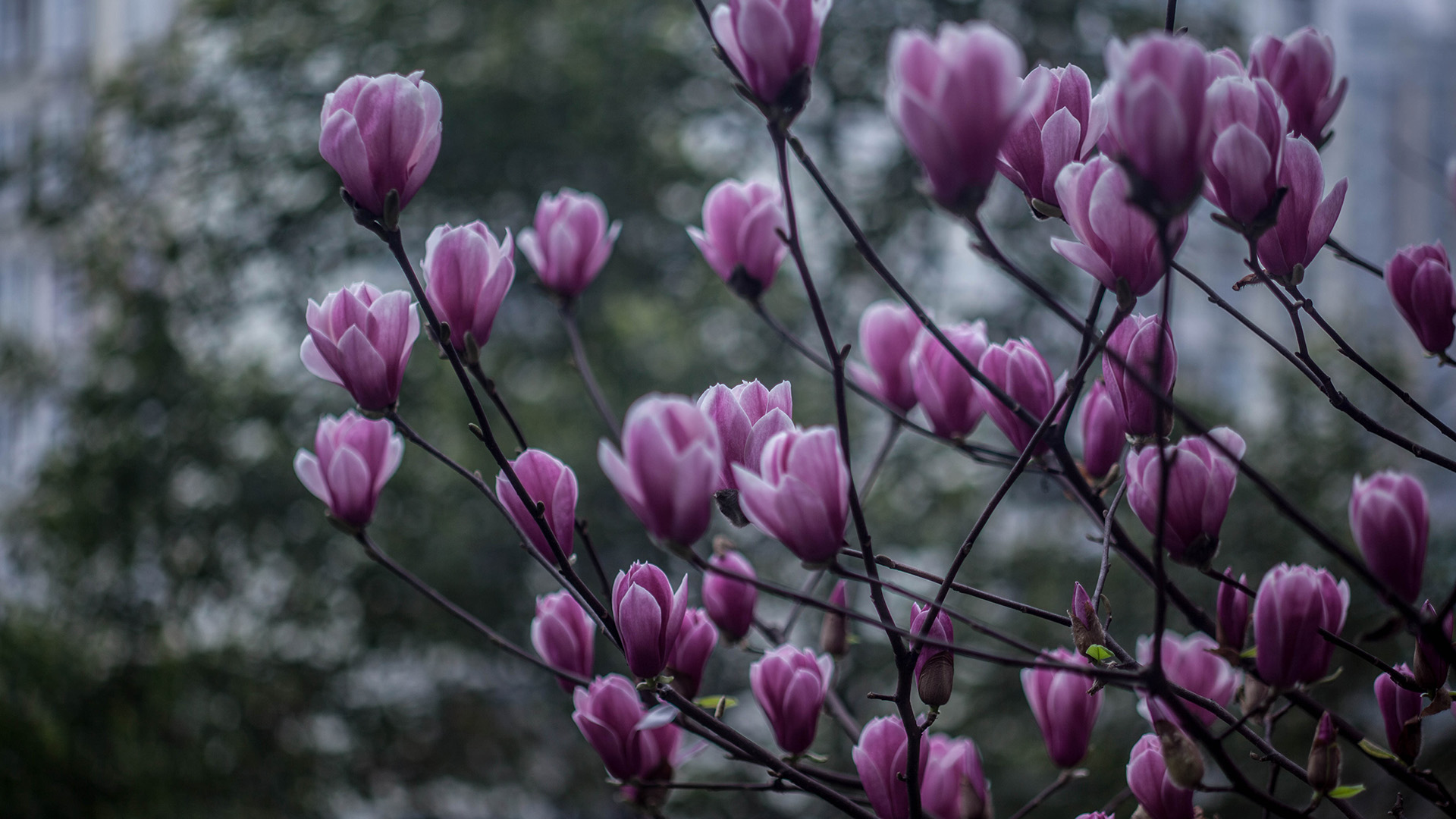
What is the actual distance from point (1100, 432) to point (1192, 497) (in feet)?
0.28

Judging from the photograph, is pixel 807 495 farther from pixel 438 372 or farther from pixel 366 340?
pixel 438 372

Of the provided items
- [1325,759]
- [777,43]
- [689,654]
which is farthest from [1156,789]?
[777,43]

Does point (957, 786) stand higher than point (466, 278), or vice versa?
point (466, 278)

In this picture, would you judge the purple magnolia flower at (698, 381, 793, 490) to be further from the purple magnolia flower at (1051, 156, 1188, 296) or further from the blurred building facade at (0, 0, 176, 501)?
the blurred building facade at (0, 0, 176, 501)

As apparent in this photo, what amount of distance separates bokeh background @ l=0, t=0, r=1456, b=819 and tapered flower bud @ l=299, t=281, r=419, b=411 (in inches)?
85.2

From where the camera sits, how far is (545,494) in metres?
0.36

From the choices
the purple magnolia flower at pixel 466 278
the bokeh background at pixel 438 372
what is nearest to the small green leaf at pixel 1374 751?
the purple magnolia flower at pixel 466 278

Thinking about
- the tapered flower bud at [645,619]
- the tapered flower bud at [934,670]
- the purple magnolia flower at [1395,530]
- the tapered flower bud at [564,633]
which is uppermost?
the purple magnolia flower at [1395,530]

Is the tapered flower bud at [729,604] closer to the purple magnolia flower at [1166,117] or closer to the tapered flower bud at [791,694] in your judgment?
the tapered flower bud at [791,694]

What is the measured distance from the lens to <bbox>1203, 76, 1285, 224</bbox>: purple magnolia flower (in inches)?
10.9

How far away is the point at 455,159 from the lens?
122 inches

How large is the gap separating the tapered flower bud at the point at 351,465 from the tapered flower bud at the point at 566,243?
124 millimetres

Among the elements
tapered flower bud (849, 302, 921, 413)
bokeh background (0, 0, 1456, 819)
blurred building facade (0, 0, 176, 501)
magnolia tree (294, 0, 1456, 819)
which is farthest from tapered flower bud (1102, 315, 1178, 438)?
blurred building facade (0, 0, 176, 501)

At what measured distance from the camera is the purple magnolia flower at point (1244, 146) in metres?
0.28
